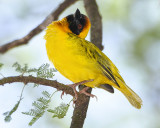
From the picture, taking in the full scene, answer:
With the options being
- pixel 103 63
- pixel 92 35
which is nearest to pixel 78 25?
pixel 92 35

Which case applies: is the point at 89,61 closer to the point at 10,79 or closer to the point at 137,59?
the point at 10,79

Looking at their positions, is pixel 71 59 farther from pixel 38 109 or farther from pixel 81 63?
pixel 38 109

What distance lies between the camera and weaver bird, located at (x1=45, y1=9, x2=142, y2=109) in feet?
11.8

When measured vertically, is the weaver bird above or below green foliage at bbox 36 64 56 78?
above

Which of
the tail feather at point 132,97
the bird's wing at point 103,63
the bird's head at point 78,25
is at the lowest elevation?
the tail feather at point 132,97

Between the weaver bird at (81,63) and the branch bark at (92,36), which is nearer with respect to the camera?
the branch bark at (92,36)

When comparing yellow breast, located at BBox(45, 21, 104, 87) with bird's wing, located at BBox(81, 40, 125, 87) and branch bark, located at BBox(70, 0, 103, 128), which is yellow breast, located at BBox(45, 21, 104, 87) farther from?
branch bark, located at BBox(70, 0, 103, 128)

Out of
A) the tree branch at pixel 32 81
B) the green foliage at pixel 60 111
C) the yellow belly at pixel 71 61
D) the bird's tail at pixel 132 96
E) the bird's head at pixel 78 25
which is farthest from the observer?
the bird's head at pixel 78 25

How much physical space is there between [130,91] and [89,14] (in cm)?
172

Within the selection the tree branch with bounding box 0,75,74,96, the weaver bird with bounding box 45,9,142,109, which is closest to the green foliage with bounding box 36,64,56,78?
the tree branch with bounding box 0,75,74,96

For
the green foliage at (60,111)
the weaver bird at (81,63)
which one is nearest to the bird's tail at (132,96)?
the weaver bird at (81,63)

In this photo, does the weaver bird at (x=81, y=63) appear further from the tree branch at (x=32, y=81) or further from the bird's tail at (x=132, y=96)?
the tree branch at (x=32, y=81)

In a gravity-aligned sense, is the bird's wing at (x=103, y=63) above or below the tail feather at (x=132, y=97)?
above

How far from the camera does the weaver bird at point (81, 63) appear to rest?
3.60m
